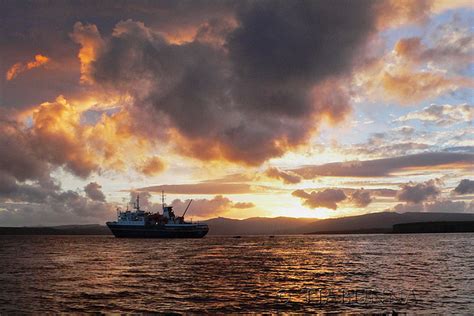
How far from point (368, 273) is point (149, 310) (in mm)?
33681

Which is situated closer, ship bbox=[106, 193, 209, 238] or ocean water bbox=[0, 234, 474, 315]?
ocean water bbox=[0, 234, 474, 315]

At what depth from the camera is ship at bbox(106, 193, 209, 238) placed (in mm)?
187000

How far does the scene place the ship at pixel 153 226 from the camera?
187 m

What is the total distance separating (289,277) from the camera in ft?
173

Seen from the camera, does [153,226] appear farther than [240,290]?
Yes

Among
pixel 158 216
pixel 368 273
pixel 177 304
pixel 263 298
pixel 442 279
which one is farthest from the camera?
pixel 158 216

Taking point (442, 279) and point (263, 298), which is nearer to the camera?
point (263, 298)

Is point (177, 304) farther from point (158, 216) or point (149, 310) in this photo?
point (158, 216)

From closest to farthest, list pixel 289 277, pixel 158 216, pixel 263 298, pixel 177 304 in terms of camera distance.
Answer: pixel 177 304
pixel 263 298
pixel 289 277
pixel 158 216

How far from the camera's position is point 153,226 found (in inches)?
7357

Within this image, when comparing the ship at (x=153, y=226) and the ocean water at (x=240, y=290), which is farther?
the ship at (x=153, y=226)

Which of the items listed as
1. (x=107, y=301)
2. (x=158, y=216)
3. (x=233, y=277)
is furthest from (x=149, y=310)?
(x=158, y=216)

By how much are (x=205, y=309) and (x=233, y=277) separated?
822 inches

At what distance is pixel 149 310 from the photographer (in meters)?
31.5
